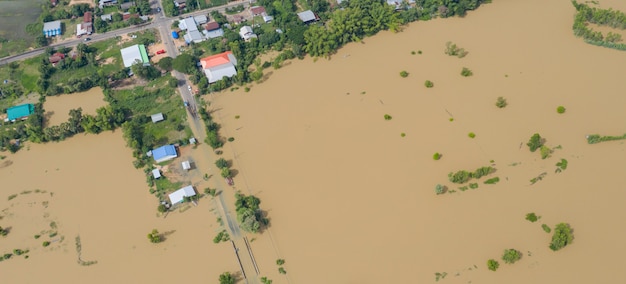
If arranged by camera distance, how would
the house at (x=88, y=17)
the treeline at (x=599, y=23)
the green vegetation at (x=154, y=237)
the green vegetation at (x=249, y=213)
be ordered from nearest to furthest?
the green vegetation at (x=154, y=237)
the green vegetation at (x=249, y=213)
the treeline at (x=599, y=23)
the house at (x=88, y=17)

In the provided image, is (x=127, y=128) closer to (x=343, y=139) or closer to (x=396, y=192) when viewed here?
(x=343, y=139)

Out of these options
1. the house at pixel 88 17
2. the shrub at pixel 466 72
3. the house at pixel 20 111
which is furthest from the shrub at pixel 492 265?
the house at pixel 88 17

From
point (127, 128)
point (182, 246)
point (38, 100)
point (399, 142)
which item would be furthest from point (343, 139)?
point (38, 100)

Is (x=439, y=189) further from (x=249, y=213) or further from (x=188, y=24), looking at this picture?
(x=188, y=24)

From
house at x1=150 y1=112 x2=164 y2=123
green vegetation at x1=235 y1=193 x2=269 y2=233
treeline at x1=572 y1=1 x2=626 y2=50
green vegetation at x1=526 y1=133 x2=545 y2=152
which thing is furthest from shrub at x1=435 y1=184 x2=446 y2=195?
treeline at x1=572 y1=1 x2=626 y2=50

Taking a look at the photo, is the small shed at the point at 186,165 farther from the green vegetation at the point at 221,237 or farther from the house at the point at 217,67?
the house at the point at 217,67
